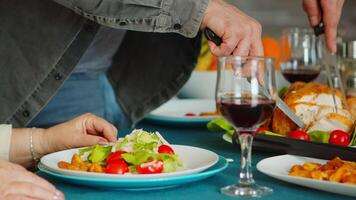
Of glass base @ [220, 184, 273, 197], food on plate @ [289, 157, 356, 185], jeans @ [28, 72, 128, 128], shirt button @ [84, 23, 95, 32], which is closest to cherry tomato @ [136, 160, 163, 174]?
glass base @ [220, 184, 273, 197]

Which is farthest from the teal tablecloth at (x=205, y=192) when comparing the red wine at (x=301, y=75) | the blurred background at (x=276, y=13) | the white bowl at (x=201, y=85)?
the blurred background at (x=276, y=13)

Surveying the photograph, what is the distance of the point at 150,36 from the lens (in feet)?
7.84

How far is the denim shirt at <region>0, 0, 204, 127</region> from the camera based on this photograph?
1566 mm

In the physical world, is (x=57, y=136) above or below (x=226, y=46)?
below

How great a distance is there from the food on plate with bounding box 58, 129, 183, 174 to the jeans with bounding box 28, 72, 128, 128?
0.93 meters

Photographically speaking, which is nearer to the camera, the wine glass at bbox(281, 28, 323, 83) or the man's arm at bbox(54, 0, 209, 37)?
the man's arm at bbox(54, 0, 209, 37)

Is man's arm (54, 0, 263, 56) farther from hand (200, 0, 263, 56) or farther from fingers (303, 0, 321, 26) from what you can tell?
fingers (303, 0, 321, 26)

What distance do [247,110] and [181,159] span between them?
0.26 metres

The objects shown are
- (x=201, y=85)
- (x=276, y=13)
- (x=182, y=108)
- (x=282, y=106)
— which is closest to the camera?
(x=282, y=106)

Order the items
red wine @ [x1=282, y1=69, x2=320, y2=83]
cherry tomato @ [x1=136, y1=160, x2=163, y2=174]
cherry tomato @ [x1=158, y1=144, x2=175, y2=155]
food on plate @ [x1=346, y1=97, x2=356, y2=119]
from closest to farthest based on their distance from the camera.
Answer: cherry tomato @ [x1=136, y1=160, x2=163, y2=174] → cherry tomato @ [x1=158, y1=144, x2=175, y2=155] → food on plate @ [x1=346, y1=97, x2=356, y2=119] → red wine @ [x1=282, y1=69, x2=320, y2=83]

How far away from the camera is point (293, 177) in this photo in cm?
120

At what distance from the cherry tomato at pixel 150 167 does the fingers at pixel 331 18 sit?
3.03 ft

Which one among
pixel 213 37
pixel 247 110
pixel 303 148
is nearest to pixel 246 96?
pixel 247 110

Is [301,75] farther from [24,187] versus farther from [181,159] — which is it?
[24,187]
